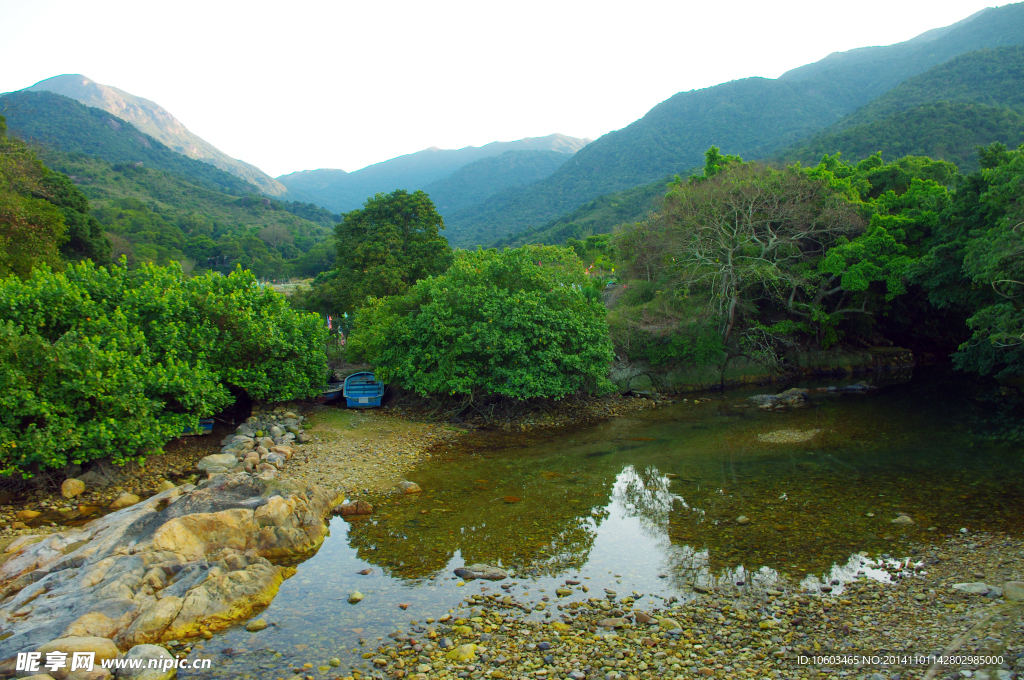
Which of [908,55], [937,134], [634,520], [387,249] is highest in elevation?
[908,55]

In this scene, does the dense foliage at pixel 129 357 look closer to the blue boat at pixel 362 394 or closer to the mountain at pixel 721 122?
the blue boat at pixel 362 394

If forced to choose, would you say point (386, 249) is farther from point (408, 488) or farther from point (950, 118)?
point (950, 118)

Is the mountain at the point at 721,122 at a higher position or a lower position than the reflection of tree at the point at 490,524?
higher

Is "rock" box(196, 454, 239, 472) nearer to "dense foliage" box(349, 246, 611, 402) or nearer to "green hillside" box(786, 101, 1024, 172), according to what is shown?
A: "dense foliage" box(349, 246, 611, 402)

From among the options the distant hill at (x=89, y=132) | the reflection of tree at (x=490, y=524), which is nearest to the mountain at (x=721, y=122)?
the distant hill at (x=89, y=132)

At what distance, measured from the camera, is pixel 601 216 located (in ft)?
292

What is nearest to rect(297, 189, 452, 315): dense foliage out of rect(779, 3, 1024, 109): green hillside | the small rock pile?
the small rock pile

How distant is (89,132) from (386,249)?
163m

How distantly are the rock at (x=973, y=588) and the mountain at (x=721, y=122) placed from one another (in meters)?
115

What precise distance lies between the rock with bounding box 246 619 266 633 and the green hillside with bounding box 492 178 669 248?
237ft

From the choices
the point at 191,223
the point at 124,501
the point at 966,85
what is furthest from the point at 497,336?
the point at 191,223

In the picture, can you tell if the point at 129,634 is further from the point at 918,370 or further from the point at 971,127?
the point at 971,127

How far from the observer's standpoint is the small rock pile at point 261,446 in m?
13.5

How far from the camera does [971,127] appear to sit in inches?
Result: 2119
